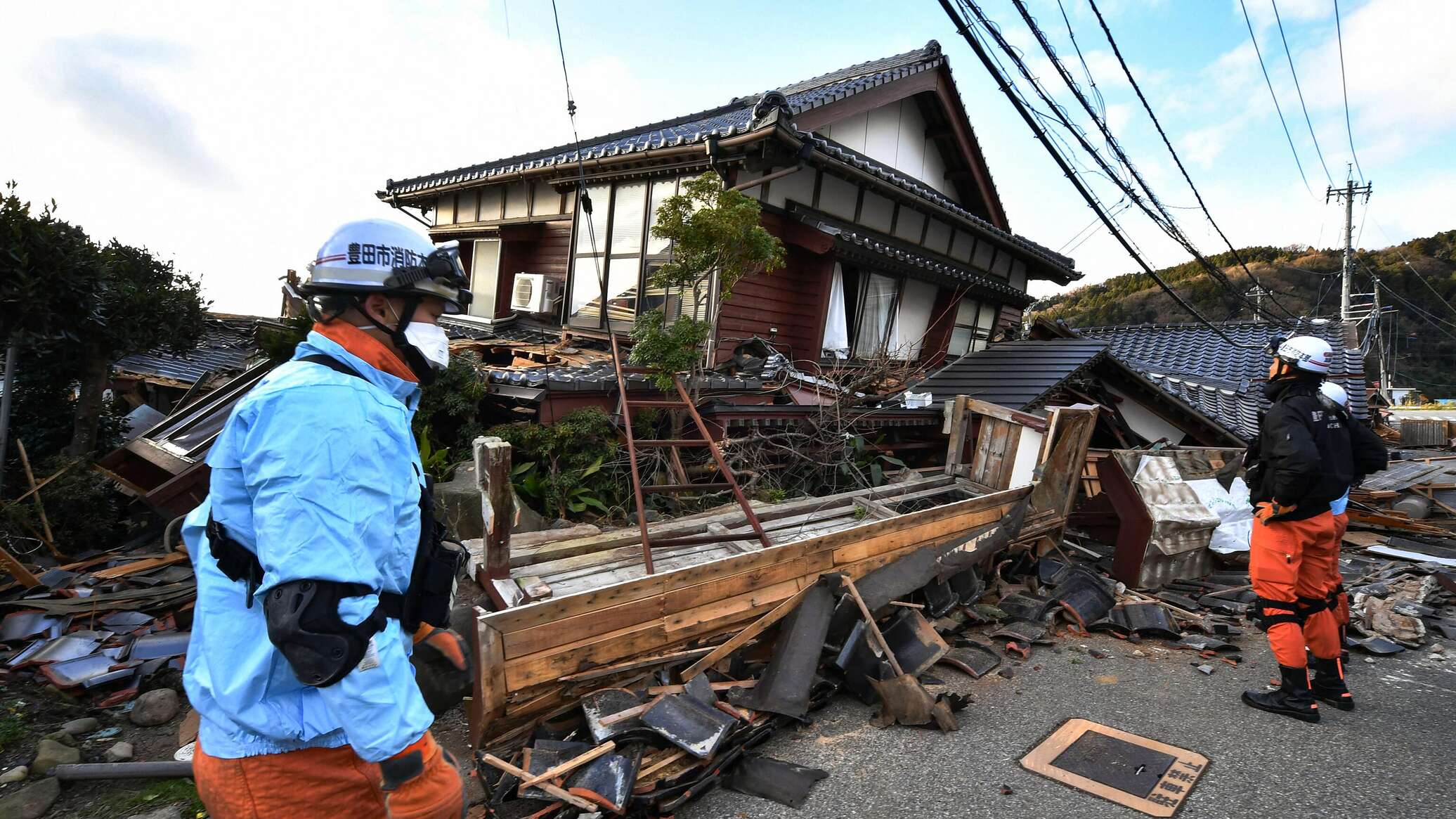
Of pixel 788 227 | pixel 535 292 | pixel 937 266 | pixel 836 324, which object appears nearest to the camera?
pixel 788 227

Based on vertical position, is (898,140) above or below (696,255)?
Result: above

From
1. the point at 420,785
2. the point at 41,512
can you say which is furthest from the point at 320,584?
the point at 41,512

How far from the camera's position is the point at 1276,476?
164 inches

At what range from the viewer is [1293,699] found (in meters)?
4.12

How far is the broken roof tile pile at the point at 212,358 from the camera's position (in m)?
10.0

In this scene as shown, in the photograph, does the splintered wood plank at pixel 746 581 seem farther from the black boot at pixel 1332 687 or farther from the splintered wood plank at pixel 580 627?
the black boot at pixel 1332 687

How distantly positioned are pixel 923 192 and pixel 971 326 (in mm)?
4481

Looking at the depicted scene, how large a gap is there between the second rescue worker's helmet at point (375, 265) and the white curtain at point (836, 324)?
26.2 feet

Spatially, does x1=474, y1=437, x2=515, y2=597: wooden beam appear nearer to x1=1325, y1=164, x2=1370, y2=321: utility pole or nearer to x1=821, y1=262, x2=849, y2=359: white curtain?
x1=821, y1=262, x2=849, y2=359: white curtain

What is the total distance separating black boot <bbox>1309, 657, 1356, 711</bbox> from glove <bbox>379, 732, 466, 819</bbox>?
203 inches

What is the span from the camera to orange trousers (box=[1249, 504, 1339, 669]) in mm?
4125

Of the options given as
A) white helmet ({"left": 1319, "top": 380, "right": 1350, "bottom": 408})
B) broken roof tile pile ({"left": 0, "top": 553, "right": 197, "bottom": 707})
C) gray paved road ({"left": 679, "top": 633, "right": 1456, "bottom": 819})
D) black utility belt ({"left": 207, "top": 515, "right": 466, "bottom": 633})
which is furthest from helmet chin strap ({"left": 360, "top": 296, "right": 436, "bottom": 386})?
white helmet ({"left": 1319, "top": 380, "right": 1350, "bottom": 408})

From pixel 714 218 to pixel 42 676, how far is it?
597 cm

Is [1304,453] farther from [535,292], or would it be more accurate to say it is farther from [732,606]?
[535,292]
